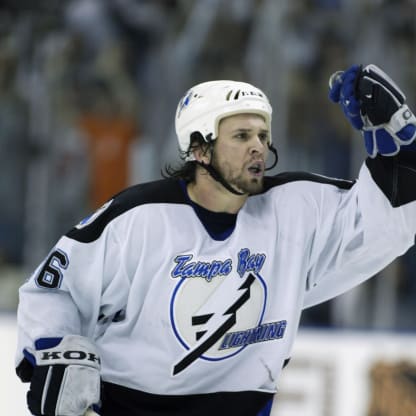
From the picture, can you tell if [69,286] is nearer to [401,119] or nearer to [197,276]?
[197,276]

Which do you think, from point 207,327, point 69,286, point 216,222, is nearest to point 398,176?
point 216,222

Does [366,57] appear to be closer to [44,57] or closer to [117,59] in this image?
[117,59]

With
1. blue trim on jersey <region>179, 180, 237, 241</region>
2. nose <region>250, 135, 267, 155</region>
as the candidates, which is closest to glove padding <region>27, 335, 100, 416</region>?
blue trim on jersey <region>179, 180, 237, 241</region>

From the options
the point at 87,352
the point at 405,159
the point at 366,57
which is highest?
the point at 366,57

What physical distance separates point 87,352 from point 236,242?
1.72 feet

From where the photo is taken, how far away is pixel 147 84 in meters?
5.34

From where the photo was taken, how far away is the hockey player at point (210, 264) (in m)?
2.87

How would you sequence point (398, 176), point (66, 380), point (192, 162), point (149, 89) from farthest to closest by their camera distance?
1. point (149, 89)
2. point (192, 162)
3. point (398, 176)
4. point (66, 380)

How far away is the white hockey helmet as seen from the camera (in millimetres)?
2922

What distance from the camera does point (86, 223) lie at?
9.56 feet

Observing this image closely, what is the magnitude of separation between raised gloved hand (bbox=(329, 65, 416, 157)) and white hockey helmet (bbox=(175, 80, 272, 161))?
26 centimetres

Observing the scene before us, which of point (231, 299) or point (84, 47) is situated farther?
point (84, 47)

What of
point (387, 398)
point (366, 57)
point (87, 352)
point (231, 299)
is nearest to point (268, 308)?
point (231, 299)

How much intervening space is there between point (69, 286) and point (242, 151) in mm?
610
